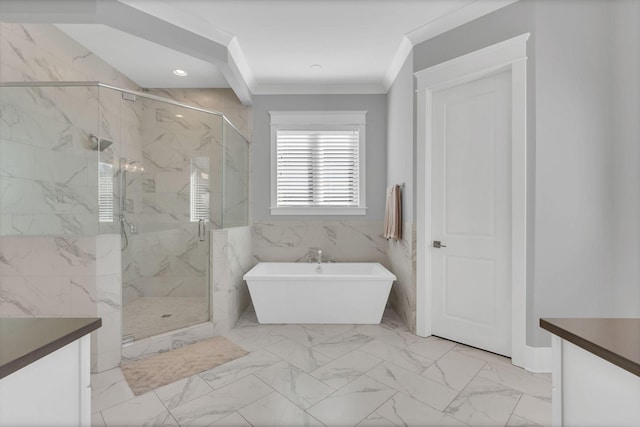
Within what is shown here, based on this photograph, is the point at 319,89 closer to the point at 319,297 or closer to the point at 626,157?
the point at 319,297

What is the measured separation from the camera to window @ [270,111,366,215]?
146 inches

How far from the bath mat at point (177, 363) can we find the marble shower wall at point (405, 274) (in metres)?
1.57

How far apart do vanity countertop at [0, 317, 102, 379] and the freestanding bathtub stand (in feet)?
6.51

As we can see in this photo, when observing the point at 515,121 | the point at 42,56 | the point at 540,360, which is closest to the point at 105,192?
the point at 42,56

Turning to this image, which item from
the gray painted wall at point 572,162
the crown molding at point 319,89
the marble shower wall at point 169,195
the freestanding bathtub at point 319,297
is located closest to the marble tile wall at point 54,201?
the marble shower wall at point 169,195

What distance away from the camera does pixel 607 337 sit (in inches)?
29.7

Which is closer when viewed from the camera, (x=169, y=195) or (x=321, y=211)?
(x=169, y=195)

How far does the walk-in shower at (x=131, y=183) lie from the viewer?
2131mm

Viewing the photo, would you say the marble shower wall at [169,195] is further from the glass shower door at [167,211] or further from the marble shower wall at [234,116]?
the marble shower wall at [234,116]

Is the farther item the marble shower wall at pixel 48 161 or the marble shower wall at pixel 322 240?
the marble shower wall at pixel 322 240

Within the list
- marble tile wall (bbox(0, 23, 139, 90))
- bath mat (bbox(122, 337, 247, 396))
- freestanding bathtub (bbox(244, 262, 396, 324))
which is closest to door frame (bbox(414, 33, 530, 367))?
freestanding bathtub (bbox(244, 262, 396, 324))

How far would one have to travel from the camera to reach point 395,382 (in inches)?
75.3

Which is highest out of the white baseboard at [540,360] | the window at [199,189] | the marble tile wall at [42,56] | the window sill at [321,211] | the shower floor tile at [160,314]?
the marble tile wall at [42,56]

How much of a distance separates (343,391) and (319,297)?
1.09 m
